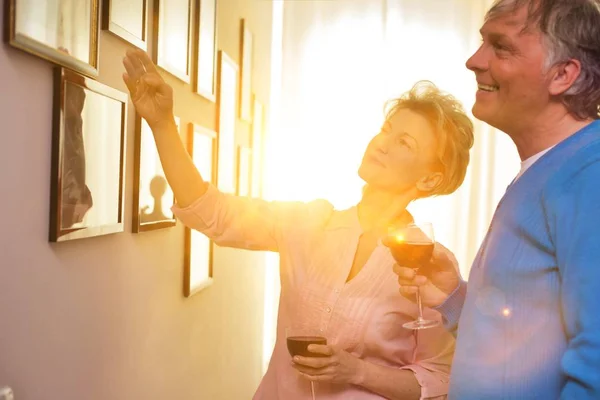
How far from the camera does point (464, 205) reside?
4.44 m

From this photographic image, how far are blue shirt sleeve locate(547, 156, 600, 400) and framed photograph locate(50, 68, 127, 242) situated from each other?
0.93 metres

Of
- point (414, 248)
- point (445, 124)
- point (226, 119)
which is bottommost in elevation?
point (414, 248)

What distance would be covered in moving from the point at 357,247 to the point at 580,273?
93cm

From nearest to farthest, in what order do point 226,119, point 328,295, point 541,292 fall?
point 541,292 < point 328,295 < point 226,119

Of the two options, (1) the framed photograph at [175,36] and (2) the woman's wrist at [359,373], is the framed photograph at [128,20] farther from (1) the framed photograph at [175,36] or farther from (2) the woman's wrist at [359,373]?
(2) the woman's wrist at [359,373]

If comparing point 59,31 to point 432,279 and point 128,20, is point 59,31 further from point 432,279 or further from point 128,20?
point 432,279

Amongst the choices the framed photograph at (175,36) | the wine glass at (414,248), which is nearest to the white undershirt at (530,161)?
the wine glass at (414,248)

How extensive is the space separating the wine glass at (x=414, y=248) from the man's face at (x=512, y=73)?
46 cm

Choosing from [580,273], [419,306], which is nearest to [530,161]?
[580,273]

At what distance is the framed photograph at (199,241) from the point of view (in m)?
2.34

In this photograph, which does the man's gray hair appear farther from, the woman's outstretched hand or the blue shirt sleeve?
the woman's outstretched hand

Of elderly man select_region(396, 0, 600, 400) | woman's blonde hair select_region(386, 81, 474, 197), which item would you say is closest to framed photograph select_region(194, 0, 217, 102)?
woman's blonde hair select_region(386, 81, 474, 197)

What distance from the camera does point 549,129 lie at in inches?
50.2

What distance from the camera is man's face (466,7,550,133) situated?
1.25 meters
